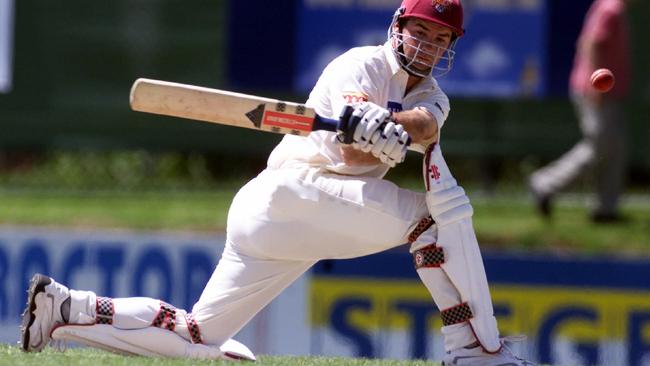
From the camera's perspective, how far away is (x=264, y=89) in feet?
32.9

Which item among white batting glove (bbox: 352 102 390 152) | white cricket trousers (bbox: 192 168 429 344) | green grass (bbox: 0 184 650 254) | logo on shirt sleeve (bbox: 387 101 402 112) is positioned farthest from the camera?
green grass (bbox: 0 184 650 254)

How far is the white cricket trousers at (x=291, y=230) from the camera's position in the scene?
508cm

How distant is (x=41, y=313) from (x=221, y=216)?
4506mm

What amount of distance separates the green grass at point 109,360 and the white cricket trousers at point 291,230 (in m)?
0.23

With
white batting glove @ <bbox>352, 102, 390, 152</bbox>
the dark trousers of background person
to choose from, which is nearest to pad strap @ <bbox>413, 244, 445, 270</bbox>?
white batting glove @ <bbox>352, 102, 390, 152</bbox>

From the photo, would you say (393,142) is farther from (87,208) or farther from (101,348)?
(87,208)

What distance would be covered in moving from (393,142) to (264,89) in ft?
17.2

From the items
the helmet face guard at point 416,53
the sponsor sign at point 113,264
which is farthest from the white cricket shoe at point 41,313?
the sponsor sign at point 113,264

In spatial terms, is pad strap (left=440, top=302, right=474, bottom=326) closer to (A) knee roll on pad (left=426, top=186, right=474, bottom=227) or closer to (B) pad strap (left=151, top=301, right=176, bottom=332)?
(A) knee roll on pad (left=426, top=186, right=474, bottom=227)

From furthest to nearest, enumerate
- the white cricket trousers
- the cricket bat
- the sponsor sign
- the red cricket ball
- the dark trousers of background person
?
1. the dark trousers of background person
2. the sponsor sign
3. the red cricket ball
4. the white cricket trousers
5. the cricket bat

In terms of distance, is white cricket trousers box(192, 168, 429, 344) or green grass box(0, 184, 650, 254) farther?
green grass box(0, 184, 650, 254)

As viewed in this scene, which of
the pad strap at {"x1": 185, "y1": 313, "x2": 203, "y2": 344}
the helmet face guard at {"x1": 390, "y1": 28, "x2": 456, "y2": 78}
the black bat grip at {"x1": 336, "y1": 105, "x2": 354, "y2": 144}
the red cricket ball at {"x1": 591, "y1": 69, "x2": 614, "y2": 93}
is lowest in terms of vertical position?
the pad strap at {"x1": 185, "y1": 313, "x2": 203, "y2": 344}

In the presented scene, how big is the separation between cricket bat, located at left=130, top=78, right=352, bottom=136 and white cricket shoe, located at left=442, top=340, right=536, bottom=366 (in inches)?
35.2

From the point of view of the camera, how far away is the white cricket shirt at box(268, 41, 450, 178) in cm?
511
